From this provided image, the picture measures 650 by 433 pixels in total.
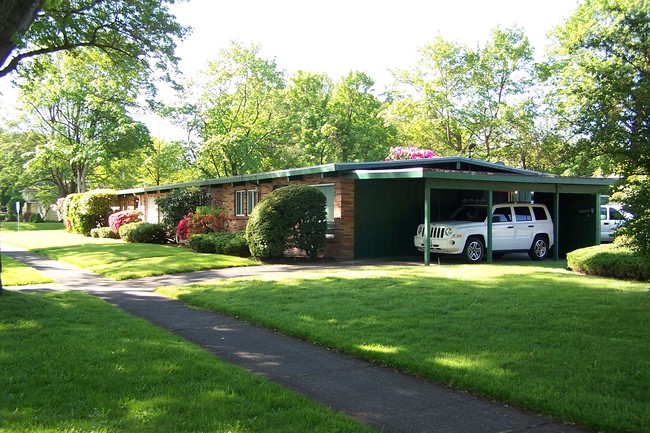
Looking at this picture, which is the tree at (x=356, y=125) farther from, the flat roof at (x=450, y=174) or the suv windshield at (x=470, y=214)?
the suv windshield at (x=470, y=214)

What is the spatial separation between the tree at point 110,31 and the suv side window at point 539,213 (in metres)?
13.0

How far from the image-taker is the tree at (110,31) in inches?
594

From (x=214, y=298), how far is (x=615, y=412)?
7372 millimetres

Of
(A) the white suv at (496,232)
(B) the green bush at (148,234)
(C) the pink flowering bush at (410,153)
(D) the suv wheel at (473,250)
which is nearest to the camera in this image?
(A) the white suv at (496,232)

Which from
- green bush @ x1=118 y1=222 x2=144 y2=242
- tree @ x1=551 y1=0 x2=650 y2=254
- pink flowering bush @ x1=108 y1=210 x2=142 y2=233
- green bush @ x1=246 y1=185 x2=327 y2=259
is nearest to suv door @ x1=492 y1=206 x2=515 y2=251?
green bush @ x1=246 y1=185 x2=327 y2=259

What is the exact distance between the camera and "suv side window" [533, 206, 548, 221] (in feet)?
59.6

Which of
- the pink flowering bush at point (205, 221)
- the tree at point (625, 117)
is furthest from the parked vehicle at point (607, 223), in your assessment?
the tree at point (625, 117)

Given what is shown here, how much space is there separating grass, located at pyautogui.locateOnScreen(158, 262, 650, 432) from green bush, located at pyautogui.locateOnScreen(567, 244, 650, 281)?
623 millimetres

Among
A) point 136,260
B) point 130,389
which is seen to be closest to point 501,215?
point 136,260

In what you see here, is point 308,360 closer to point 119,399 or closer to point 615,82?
point 119,399

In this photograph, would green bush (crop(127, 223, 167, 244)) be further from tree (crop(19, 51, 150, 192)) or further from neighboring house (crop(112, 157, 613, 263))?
tree (crop(19, 51, 150, 192))

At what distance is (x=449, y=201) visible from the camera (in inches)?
832

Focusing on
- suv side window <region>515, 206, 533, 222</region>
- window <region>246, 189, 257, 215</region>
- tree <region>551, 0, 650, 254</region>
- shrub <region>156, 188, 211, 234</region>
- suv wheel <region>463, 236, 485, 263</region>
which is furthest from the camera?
shrub <region>156, 188, 211, 234</region>

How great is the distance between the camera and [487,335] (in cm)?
686
